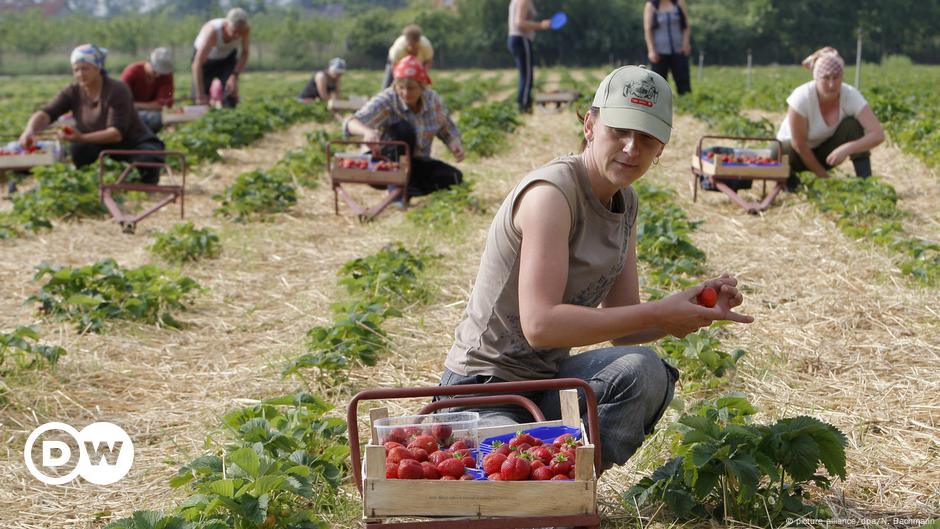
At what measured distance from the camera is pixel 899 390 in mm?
4648

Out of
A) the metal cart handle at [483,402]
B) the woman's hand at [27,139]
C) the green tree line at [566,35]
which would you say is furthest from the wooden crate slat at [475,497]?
the green tree line at [566,35]

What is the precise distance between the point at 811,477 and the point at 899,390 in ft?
5.42

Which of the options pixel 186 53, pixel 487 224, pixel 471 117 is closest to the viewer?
pixel 487 224

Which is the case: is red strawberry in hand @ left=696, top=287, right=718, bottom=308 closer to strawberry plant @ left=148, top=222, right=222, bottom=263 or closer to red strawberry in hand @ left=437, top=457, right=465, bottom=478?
red strawberry in hand @ left=437, top=457, right=465, bottom=478

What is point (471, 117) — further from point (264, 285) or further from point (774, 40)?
point (774, 40)

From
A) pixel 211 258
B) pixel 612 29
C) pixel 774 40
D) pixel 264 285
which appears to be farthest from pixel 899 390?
pixel 774 40

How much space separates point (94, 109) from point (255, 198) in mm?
1584

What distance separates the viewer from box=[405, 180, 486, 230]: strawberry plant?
8602mm

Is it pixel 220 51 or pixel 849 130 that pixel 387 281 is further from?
pixel 220 51

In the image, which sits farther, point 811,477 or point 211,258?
point 211,258

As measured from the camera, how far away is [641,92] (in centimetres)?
300

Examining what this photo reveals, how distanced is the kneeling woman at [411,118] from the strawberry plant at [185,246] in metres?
1.74

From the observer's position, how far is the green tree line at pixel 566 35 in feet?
207

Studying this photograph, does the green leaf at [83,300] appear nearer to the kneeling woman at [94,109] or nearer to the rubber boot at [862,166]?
the kneeling woman at [94,109]
